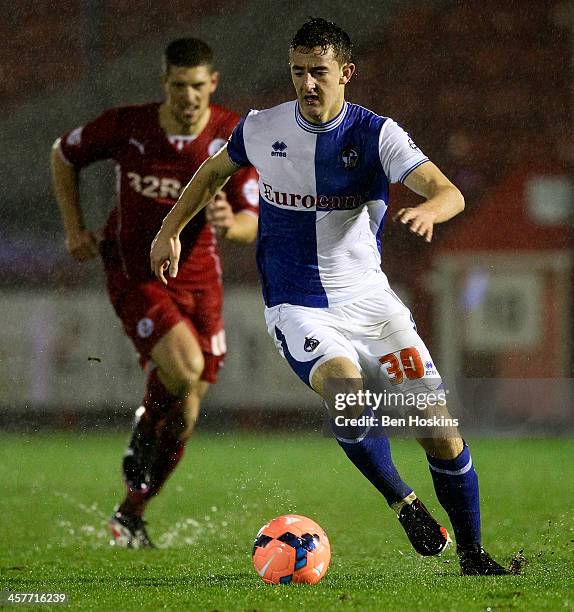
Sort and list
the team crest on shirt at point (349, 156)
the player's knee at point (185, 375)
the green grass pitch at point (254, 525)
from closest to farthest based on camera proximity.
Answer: the green grass pitch at point (254, 525)
the team crest on shirt at point (349, 156)
the player's knee at point (185, 375)

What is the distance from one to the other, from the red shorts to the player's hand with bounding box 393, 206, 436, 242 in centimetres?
250

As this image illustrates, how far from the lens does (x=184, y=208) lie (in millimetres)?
5070

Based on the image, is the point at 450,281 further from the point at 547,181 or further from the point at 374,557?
the point at 374,557

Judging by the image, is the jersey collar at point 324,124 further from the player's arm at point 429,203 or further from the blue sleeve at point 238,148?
the player's arm at point 429,203

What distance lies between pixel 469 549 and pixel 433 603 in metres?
0.71

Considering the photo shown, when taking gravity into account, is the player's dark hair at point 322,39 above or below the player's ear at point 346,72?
above

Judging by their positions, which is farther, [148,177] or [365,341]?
[148,177]

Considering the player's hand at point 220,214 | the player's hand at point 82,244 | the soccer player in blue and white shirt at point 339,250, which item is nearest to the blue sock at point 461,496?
the soccer player in blue and white shirt at point 339,250

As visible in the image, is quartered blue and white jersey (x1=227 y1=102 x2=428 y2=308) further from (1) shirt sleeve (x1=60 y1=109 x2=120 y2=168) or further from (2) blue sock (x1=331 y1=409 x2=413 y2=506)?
(1) shirt sleeve (x1=60 y1=109 x2=120 y2=168)

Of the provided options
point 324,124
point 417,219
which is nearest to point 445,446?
point 417,219

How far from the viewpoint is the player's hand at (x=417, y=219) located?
4.04 metres

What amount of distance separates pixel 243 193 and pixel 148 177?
0.50 meters

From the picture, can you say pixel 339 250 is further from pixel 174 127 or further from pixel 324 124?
pixel 174 127

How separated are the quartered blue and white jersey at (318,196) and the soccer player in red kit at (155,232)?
1218mm
